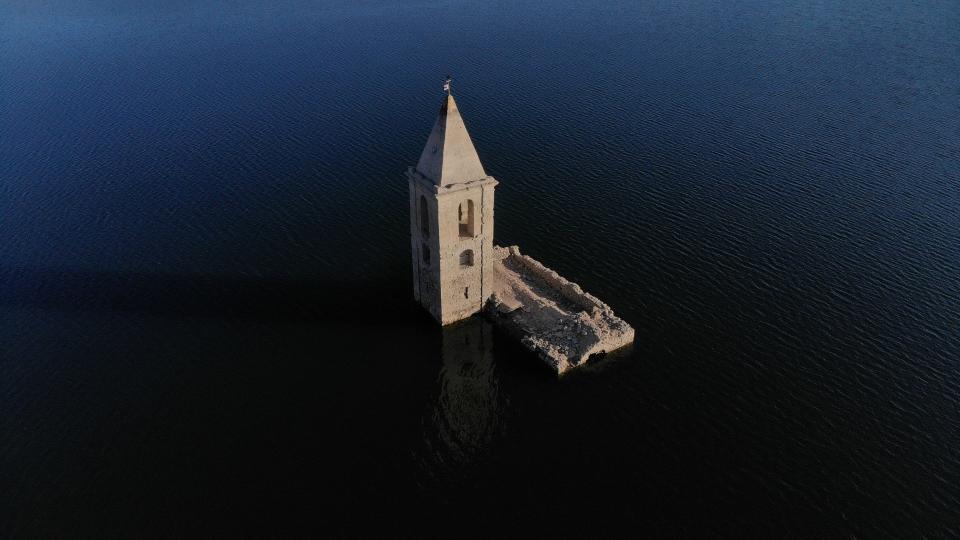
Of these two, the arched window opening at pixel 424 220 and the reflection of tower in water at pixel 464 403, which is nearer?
the reflection of tower in water at pixel 464 403

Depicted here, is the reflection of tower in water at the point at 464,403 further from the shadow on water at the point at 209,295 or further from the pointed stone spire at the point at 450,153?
the pointed stone spire at the point at 450,153

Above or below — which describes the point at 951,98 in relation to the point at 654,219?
above

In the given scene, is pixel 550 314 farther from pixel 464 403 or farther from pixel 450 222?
pixel 450 222

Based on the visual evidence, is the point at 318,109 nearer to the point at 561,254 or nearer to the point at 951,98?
the point at 561,254

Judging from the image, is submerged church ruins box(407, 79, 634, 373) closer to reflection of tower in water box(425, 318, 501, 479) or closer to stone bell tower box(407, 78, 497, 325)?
stone bell tower box(407, 78, 497, 325)

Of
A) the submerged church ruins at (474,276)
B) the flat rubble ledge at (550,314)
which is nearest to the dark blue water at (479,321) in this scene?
the flat rubble ledge at (550,314)

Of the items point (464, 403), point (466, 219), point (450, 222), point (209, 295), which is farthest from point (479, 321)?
point (209, 295)

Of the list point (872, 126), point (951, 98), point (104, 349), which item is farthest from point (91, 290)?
point (951, 98)
